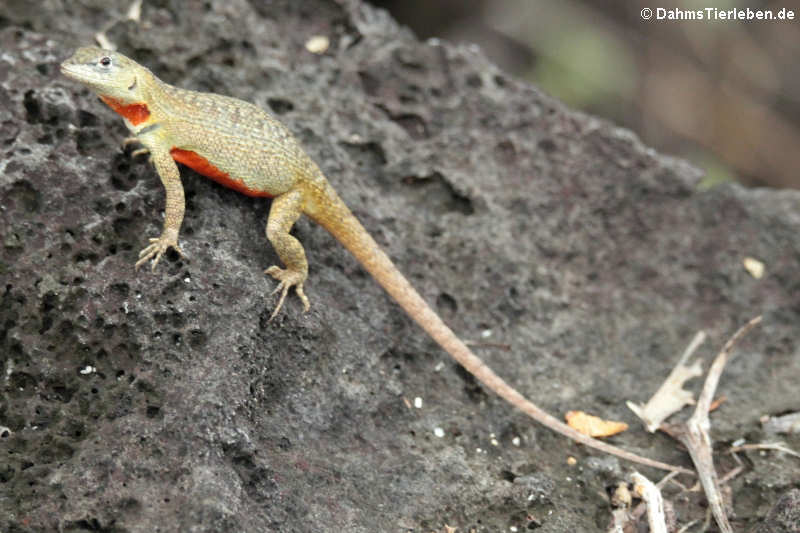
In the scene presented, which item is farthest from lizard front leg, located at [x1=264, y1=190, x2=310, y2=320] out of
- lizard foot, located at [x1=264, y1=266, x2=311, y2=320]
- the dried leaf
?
the dried leaf

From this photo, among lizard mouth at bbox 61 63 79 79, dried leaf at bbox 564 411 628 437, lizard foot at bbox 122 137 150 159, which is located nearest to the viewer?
lizard mouth at bbox 61 63 79 79

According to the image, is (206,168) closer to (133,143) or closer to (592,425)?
(133,143)

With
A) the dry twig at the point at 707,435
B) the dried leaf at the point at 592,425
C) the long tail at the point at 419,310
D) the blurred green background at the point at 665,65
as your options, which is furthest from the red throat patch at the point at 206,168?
the blurred green background at the point at 665,65

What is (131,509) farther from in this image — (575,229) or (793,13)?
(793,13)

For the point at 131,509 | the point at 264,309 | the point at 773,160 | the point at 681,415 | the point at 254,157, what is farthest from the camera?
the point at 773,160

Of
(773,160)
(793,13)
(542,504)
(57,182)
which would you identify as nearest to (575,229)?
(542,504)

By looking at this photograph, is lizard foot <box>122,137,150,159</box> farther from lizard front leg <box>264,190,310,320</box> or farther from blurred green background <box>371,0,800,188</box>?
blurred green background <box>371,0,800,188</box>

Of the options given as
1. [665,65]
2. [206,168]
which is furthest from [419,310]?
[665,65]
